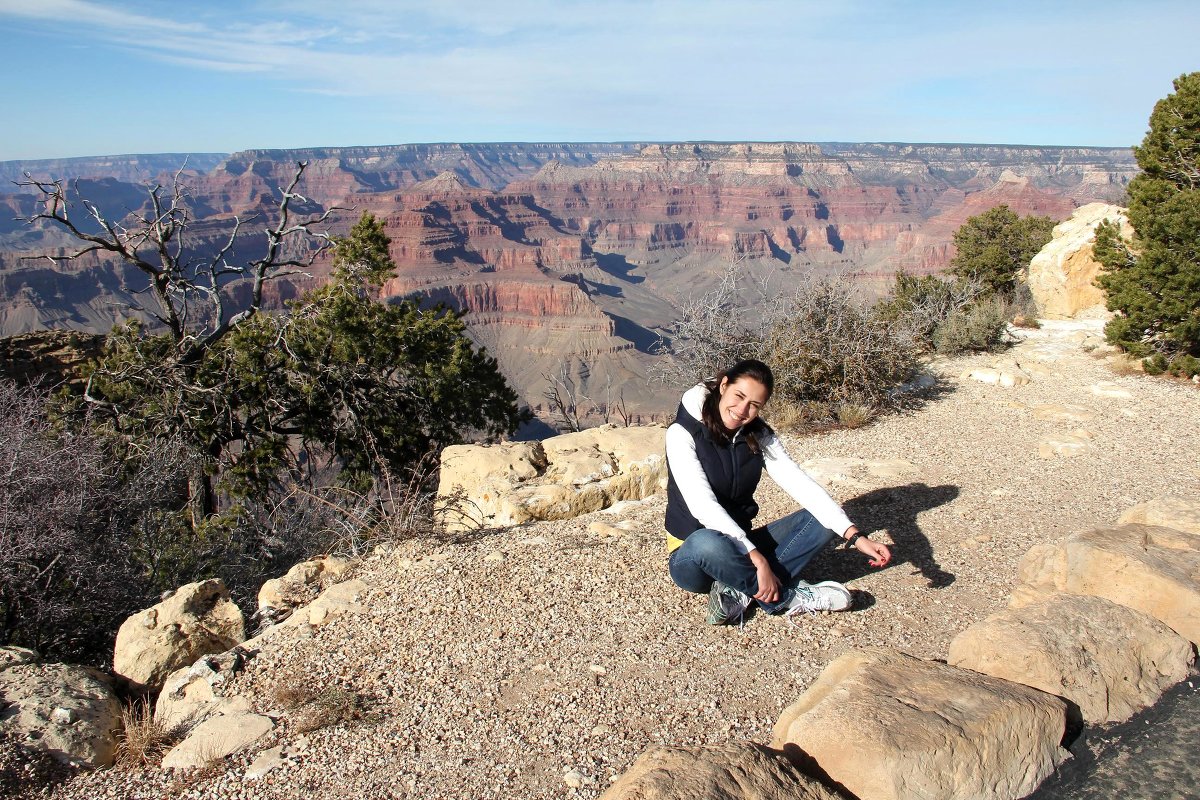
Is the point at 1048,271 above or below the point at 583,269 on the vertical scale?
above

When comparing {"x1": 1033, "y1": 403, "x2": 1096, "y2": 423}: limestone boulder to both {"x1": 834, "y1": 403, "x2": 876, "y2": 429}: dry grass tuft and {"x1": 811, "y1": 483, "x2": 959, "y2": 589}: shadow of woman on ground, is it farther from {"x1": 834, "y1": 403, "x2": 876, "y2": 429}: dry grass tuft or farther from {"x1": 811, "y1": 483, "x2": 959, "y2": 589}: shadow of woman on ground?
{"x1": 811, "y1": 483, "x2": 959, "y2": 589}: shadow of woman on ground

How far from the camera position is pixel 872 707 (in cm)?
267

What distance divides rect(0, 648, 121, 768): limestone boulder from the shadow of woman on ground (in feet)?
12.8

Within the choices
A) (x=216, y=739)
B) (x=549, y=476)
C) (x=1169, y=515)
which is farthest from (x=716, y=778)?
(x=549, y=476)

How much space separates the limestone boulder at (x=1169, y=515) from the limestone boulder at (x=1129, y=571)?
0.27 meters

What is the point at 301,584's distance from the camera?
5.14 meters

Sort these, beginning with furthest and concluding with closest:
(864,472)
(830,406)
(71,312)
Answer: (71,312), (830,406), (864,472)

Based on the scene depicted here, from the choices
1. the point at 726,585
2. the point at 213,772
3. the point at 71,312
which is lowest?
the point at 71,312

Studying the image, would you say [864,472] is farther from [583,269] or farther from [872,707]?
[583,269]

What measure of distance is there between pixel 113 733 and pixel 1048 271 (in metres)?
15.4

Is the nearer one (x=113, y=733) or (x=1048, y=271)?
(x=113, y=733)

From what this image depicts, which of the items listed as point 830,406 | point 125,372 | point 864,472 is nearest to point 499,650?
point 864,472

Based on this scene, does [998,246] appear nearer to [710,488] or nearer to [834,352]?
[834,352]

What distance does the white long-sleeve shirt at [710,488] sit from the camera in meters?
3.72
